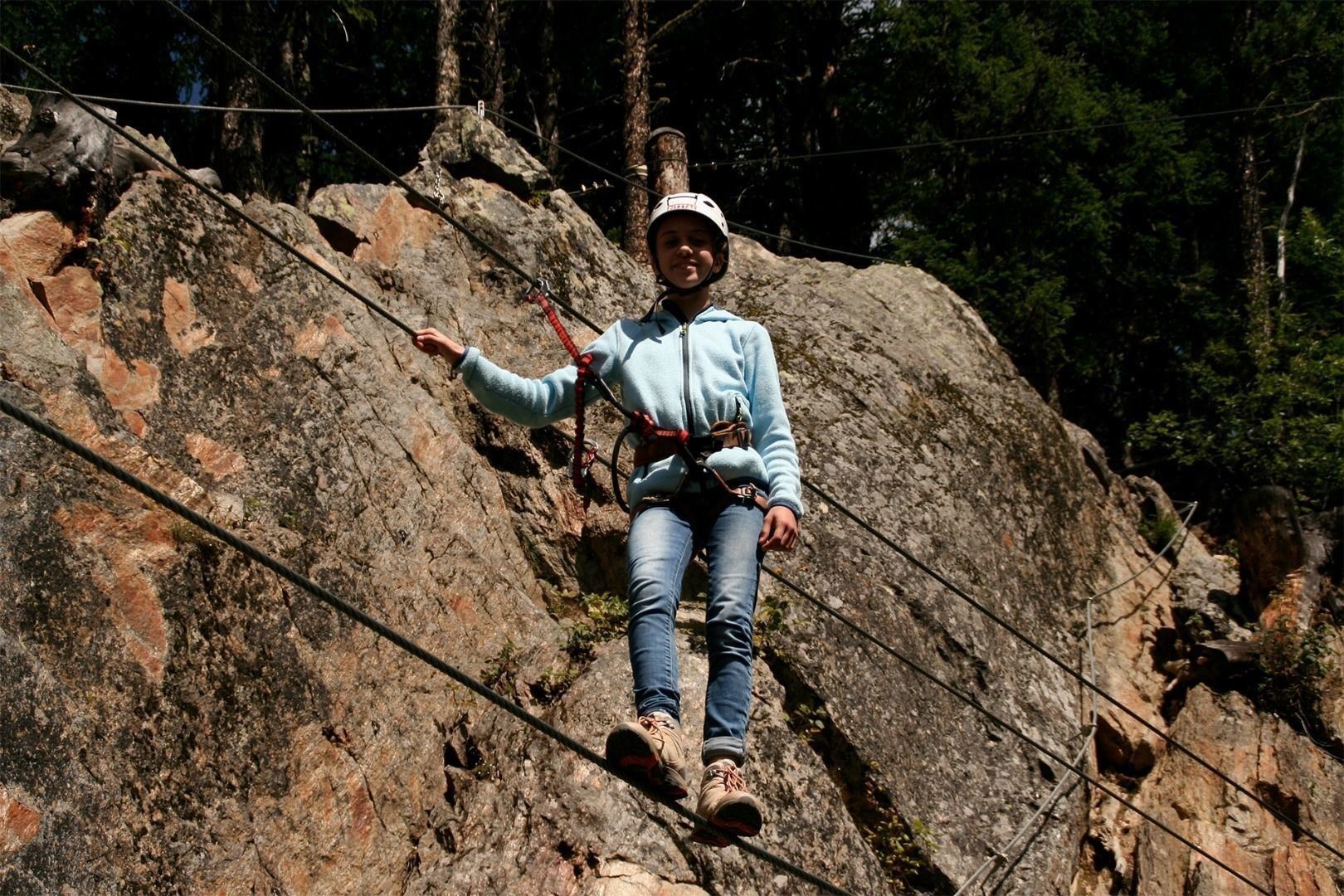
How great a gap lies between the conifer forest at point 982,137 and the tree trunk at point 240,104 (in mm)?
36

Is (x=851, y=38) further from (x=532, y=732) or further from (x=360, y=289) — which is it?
(x=532, y=732)

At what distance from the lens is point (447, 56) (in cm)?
1186

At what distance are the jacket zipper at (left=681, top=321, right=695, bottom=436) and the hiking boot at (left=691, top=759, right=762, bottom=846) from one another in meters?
1.16

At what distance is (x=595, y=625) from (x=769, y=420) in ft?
9.85

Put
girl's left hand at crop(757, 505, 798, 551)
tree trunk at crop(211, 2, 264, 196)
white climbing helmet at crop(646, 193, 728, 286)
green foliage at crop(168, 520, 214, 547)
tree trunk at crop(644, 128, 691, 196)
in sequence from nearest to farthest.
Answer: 1. girl's left hand at crop(757, 505, 798, 551)
2. white climbing helmet at crop(646, 193, 728, 286)
3. green foliage at crop(168, 520, 214, 547)
4. tree trunk at crop(644, 128, 691, 196)
5. tree trunk at crop(211, 2, 264, 196)

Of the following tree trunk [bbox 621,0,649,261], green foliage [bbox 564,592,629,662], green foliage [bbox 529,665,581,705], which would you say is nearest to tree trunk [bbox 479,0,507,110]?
tree trunk [bbox 621,0,649,261]

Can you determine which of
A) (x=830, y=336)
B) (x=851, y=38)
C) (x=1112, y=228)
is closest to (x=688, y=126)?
(x=851, y=38)

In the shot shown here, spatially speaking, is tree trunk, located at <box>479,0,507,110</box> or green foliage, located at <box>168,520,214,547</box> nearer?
green foliage, located at <box>168,520,214,547</box>

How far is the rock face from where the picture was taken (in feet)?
17.7

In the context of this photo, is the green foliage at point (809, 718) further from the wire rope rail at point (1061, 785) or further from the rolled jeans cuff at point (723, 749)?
the rolled jeans cuff at point (723, 749)

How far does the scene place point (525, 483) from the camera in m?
7.96

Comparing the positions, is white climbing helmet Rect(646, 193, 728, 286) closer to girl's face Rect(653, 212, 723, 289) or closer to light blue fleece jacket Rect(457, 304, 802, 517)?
girl's face Rect(653, 212, 723, 289)

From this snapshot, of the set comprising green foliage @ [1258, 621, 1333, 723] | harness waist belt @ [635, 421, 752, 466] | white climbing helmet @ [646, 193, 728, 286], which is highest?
white climbing helmet @ [646, 193, 728, 286]

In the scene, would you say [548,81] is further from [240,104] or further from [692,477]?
[692,477]
